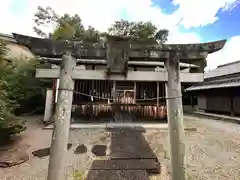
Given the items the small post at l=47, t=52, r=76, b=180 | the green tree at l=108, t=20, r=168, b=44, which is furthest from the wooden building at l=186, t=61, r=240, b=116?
the small post at l=47, t=52, r=76, b=180

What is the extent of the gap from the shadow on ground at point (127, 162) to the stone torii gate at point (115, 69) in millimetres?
1806

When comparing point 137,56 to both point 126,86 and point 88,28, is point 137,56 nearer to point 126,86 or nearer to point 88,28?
point 126,86

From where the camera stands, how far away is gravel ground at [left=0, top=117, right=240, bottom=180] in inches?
193

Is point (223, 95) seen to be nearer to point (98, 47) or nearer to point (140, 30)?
point (140, 30)

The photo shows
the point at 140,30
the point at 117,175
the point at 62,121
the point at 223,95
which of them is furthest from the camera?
the point at 140,30

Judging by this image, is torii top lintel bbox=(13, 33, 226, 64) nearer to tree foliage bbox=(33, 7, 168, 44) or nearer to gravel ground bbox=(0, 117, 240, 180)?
gravel ground bbox=(0, 117, 240, 180)

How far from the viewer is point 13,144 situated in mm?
6953

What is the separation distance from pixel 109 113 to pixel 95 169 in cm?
538

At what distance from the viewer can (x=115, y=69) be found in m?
3.10

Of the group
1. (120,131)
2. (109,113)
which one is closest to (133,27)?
(109,113)

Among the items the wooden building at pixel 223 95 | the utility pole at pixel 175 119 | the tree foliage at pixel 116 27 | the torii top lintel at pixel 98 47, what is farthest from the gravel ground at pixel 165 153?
the tree foliage at pixel 116 27

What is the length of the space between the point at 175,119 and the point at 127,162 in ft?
9.26

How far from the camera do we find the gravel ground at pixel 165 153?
4898 millimetres

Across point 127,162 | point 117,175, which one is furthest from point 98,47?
point 127,162
